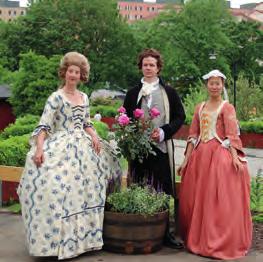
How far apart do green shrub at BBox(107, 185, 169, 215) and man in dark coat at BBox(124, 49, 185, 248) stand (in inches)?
9.2

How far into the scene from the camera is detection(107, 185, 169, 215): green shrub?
17.4ft

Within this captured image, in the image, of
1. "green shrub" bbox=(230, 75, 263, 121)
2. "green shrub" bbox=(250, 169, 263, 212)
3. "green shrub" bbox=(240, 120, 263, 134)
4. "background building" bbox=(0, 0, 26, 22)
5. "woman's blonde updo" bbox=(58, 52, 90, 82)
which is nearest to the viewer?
"woman's blonde updo" bbox=(58, 52, 90, 82)

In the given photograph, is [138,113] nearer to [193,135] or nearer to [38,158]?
[193,135]

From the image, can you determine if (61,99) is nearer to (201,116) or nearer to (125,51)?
(201,116)


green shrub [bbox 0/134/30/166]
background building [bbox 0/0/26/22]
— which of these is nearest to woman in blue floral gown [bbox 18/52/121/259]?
green shrub [bbox 0/134/30/166]

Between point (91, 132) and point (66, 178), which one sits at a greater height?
point (91, 132)

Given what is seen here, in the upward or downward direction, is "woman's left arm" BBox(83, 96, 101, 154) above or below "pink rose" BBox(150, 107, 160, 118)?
below

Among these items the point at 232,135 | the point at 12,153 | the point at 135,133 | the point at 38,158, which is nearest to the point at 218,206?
the point at 232,135

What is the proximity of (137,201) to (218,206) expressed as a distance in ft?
2.42

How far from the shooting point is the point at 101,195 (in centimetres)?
528

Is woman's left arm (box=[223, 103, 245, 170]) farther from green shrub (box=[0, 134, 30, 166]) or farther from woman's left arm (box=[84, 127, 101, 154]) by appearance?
green shrub (box=[0, 134, 30, 166])

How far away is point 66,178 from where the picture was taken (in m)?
5.07

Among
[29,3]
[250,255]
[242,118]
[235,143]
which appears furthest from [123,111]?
[29,3]

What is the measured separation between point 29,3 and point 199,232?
45226 mm
